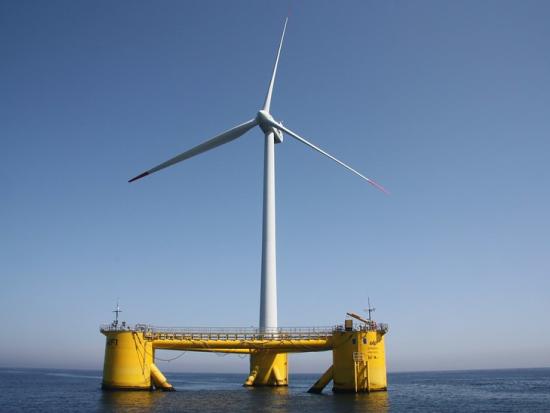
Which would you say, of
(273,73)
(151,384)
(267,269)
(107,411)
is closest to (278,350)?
(267,269)

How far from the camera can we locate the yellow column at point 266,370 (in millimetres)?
69688

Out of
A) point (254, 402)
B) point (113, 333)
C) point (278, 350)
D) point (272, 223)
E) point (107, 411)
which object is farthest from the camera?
point (272, 223)

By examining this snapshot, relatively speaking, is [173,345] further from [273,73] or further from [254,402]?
[273,73]

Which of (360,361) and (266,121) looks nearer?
(360,361)

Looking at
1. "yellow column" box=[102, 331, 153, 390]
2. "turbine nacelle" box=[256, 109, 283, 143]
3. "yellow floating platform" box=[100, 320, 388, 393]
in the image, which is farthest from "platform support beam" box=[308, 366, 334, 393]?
"turbine nacelle" box=[256, 109, 283, 143]

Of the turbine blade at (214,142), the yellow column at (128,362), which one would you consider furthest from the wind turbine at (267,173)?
the yellow column at (128,362)

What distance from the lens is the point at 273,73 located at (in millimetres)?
81438

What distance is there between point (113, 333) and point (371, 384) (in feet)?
111

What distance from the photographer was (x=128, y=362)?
60.2m

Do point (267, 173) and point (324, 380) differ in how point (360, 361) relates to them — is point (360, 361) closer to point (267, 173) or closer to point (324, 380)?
point (324, 380)

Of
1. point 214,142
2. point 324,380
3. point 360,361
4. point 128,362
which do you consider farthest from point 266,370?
point 214,142

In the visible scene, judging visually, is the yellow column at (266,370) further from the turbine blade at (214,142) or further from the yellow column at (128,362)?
the turbine blade at (214,142)

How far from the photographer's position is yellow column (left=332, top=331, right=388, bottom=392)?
61.0 m

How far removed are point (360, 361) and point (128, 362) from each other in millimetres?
29322
